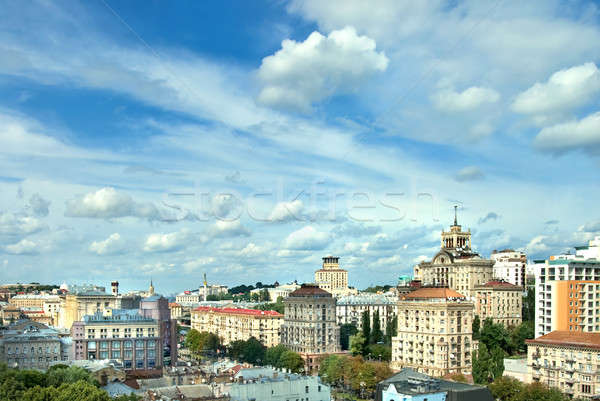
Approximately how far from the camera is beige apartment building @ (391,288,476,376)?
10981cm

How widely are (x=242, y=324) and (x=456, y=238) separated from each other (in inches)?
2365

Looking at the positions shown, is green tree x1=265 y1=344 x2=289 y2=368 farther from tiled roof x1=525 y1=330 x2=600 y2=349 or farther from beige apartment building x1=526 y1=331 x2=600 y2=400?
tiled roof x1=525 y1=330 x2=600 y2=349

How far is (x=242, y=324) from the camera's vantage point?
164500 mm

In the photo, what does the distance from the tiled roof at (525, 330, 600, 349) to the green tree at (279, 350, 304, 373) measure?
45.8 m

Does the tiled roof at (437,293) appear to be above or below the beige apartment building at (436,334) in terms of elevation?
above

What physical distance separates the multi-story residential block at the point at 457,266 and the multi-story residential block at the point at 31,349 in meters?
86.3

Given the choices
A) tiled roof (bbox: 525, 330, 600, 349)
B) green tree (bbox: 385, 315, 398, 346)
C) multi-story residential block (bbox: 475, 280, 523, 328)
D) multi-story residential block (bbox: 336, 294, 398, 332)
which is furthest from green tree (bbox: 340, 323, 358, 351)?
tiled roof (bbox: 525, 330, 600, 349)

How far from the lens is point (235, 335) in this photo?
554 ft

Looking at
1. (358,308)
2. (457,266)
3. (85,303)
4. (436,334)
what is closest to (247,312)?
(358,308)

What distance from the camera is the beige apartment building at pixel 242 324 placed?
157750 millimetres

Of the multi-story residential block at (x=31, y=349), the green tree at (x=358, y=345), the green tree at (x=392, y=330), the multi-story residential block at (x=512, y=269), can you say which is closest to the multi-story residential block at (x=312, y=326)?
the green tree at (x=358, y=345)

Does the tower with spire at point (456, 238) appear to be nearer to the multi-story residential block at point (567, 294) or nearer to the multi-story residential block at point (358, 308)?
the multi-story residential block at point (358, 308)

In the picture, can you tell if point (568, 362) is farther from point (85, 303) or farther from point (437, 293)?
point (85, 303)

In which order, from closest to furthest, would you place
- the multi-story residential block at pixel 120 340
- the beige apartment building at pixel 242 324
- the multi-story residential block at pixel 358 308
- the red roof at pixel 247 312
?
1. the multi-story residential block at pixel 120 340
2. the beige apartment building at pixel 242 324
3. the red roof at pixel 247 312
4. the multi-story residential block at pixel 358 308
